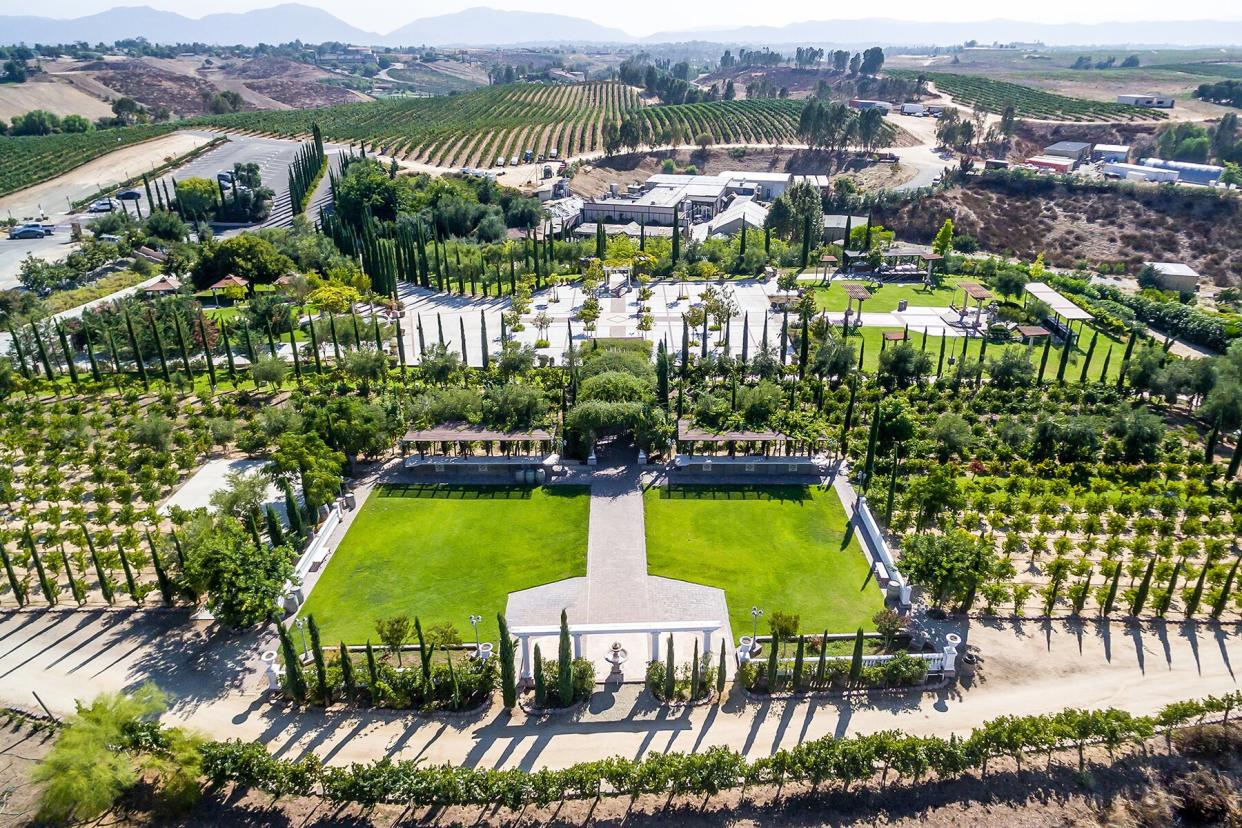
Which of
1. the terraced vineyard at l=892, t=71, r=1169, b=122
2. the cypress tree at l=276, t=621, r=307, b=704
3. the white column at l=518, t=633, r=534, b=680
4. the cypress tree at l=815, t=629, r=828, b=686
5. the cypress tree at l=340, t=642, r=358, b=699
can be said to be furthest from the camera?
the terraced vineyard at l=892, t=71, r=1169, b=122

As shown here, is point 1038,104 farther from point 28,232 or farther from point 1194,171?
point 28,232

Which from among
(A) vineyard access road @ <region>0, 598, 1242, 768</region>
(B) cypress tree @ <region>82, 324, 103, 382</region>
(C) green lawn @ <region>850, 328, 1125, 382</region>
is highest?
(B) cypress tree @ <region>82, 324, 103, 382</region>

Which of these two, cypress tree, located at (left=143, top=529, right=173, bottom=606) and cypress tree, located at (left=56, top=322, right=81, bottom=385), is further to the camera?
cypress tree, located at (left=56, top=322, right=81, bottom=385)

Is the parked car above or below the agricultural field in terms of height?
above

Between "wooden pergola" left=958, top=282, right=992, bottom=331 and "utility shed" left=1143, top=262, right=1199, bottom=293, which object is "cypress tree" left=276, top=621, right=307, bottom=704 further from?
"utility shed" left=1143, top=262, right=1199, bottom=293

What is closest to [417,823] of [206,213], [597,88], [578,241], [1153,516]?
[1153,516]

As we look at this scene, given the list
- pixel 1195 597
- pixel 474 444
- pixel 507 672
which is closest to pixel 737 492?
pixel 474 444

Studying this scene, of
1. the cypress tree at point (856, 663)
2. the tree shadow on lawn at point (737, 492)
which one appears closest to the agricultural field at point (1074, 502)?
the tree shadow on lawn at point (737, 492)

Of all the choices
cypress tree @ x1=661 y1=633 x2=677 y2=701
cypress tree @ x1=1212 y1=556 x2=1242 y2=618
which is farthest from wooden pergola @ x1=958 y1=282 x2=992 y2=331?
cypress tree @ x1=661 y1=633 x2=677 y2=701
